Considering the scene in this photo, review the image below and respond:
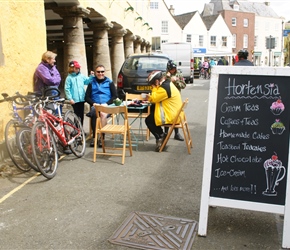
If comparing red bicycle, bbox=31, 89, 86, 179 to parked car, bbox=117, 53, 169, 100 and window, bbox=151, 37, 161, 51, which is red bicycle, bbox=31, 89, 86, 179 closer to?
parked car, bbox=117, 53, 169, 100

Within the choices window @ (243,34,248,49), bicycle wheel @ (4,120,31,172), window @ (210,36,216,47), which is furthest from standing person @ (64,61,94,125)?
window @ (243,34,248,49)

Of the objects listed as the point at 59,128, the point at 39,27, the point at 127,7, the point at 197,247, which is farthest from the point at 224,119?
the point at 127,7

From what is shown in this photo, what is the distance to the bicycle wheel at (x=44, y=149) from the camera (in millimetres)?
4758

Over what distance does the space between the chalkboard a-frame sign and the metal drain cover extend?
0.69 feet

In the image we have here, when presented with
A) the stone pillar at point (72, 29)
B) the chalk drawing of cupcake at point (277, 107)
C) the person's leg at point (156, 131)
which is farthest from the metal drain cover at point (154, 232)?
the stone pillar at point (72, 29)

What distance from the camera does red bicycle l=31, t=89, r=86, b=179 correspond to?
483cm

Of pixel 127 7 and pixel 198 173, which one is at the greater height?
pixel 127 7

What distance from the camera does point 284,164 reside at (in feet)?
10.4

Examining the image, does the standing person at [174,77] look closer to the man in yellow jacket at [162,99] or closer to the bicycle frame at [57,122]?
the man in yellow jacket at [162,99]

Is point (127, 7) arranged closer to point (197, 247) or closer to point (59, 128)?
point (59, 128)

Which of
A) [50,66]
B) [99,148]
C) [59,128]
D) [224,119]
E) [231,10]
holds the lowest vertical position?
[99,148]

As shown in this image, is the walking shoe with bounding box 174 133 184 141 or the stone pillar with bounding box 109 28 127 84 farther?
the stone pillar with bounding box 109 28 127 84

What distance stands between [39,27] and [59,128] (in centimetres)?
262

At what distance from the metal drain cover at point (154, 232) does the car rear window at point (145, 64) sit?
23.2 ft
